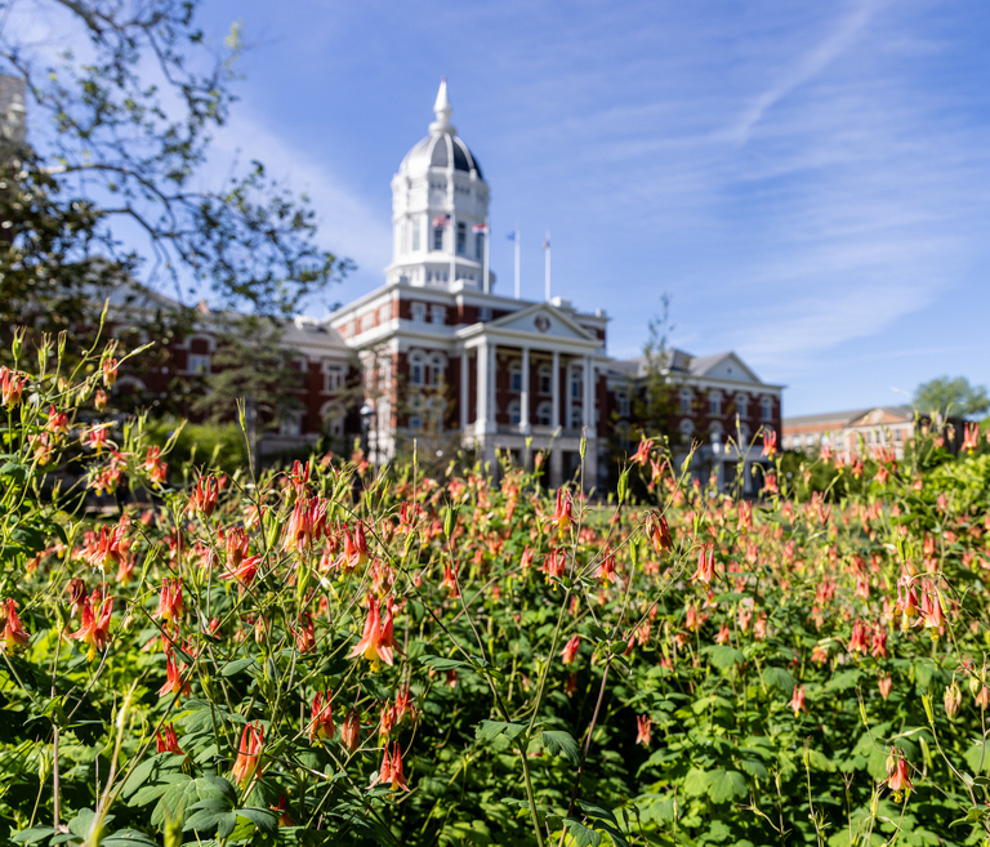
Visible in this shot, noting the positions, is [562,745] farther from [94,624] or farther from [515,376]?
[515,376]

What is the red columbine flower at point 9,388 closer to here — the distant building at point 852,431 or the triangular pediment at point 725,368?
the distant building at point 852,431

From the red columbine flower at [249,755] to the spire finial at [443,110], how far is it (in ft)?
208

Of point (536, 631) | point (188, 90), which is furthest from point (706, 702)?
point (188, 90)

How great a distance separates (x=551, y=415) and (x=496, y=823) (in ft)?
142

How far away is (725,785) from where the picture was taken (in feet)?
8.79

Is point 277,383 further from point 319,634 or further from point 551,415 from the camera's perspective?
point 319,634

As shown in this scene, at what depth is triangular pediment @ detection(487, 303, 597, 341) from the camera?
143 ft

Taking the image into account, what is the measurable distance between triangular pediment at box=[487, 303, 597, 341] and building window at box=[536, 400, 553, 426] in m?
4.68

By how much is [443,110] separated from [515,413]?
31.2 metres

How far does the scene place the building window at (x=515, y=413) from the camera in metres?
44.8

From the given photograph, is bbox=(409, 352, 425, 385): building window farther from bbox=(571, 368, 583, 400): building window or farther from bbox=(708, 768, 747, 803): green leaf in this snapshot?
bbox=(708, 768, 747, 803): green leaf

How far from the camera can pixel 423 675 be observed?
120 inches

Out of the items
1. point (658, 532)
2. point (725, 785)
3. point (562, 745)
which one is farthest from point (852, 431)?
point (562, 745)

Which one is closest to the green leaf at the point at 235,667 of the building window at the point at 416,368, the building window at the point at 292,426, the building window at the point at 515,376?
the building window at the point at 416,368
